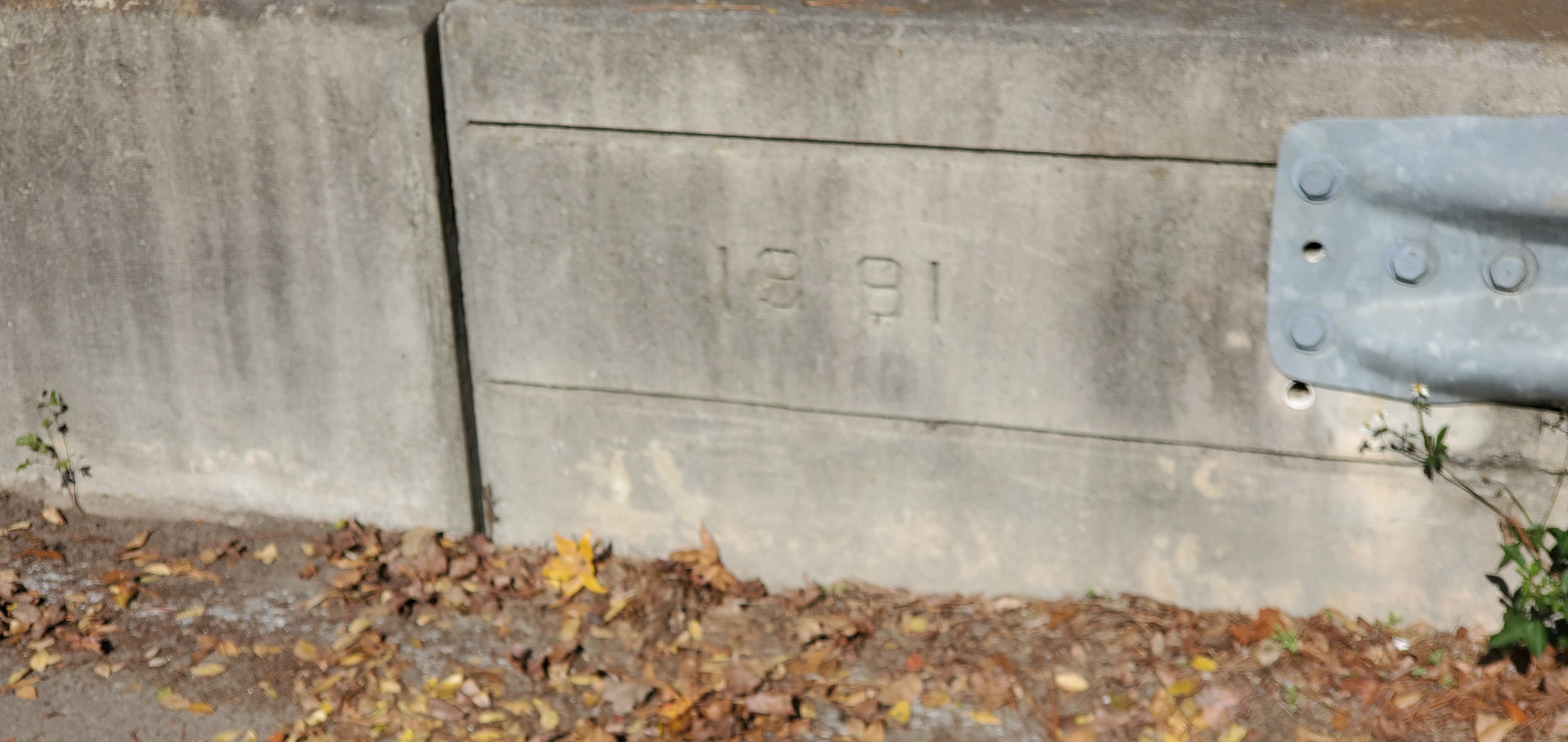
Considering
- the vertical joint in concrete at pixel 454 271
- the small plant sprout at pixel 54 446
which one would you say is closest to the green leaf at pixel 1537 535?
the vertical joint in concrete at pixel 454 271

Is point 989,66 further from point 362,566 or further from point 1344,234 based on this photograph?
point 362,566

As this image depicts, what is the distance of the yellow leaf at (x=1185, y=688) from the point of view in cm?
318

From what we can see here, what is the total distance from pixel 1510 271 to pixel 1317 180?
46cm

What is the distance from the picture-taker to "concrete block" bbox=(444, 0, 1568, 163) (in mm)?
2840

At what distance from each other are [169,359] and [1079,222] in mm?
2630

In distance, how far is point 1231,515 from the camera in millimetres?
3291

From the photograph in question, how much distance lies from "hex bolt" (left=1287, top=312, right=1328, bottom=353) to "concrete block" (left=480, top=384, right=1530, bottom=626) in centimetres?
32

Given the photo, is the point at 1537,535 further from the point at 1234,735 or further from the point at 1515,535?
the point at 1234,735

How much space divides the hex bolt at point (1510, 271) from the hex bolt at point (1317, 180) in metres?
0.39

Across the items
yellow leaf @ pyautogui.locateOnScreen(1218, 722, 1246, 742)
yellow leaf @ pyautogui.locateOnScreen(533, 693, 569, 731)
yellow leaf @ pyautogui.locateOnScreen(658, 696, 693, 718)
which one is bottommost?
yellow leaf @ pyautogui.locateOnScreen(1218, 722, 1246, 742)

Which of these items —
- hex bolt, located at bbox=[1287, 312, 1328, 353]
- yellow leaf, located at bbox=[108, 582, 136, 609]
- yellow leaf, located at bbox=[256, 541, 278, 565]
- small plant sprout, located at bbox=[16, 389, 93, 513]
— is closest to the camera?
hex bolt, located at bbox=[1287, 312, 1328, 353]

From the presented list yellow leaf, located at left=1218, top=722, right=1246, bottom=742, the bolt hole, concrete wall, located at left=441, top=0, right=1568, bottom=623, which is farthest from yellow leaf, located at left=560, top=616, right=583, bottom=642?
the bolt hole

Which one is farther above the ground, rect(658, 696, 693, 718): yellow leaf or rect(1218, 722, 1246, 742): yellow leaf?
rect(658, 696, 693, 718): yellow leaf

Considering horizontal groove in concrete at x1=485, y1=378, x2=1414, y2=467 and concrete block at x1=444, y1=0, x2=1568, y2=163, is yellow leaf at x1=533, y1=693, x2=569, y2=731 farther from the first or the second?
concrete block at x1=444, y1=0, x2=1568, y2=163
